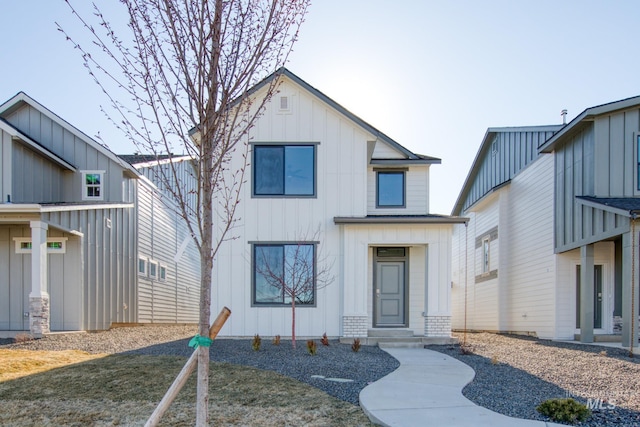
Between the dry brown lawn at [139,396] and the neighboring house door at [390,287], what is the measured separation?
605 cm

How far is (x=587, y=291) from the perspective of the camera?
1279 centimetres

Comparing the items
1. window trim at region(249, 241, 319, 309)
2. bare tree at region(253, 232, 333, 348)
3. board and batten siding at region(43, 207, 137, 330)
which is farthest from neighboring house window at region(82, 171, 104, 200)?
bare tree at region(253, 232, 333, 348)

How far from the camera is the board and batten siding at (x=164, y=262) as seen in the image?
18812 millimetres

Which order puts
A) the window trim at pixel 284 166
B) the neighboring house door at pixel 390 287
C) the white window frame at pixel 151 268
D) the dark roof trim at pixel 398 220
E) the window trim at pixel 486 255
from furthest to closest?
the window trim at pixel 486 255, the white window frame at pixel 151 268, the neighboring house door at pixel 390 287, the window trim at pixel 284 166, the dark roof trim at pixel 398 220

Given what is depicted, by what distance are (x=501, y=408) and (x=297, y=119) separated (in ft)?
30.2

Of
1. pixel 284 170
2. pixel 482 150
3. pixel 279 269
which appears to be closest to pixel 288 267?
pixel 279 269

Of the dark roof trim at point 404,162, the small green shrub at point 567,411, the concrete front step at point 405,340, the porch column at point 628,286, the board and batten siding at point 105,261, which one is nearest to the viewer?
the small green shrub at point 567,411

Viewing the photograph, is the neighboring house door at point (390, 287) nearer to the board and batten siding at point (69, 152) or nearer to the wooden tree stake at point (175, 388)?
the board and batten siding at point (69, 152)

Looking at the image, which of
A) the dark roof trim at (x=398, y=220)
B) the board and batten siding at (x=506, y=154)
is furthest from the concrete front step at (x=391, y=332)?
the board and batten siding at (x=506, y=154)

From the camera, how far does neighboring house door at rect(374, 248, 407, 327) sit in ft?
45.0

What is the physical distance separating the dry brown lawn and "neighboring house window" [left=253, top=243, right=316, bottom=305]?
13.2 feet

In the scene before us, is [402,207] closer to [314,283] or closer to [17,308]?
[314,283]

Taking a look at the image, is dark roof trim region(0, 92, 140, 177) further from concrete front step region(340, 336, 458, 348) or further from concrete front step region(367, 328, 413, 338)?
concrete front step region(367, 328, 413, 338)

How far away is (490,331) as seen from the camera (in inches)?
755
